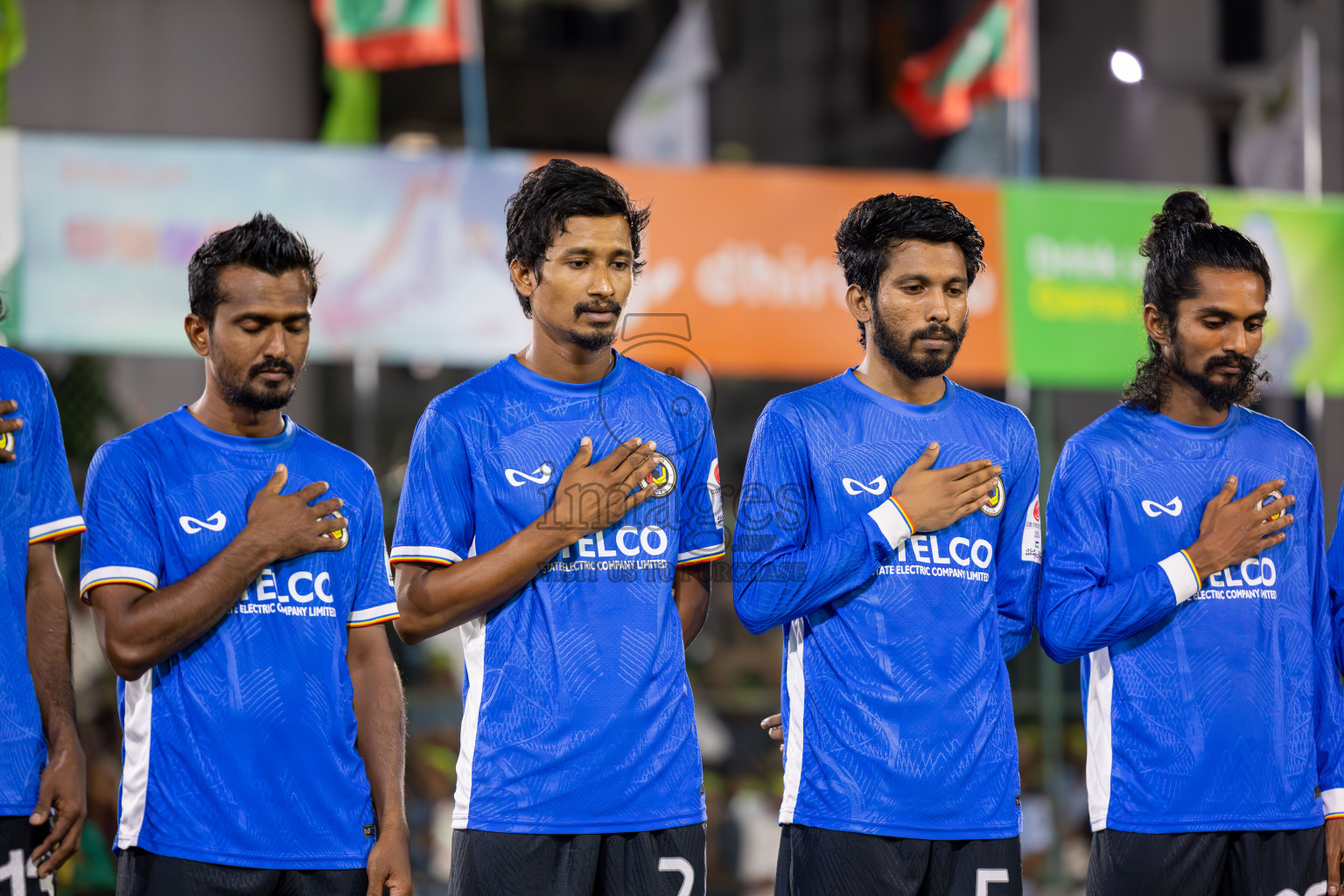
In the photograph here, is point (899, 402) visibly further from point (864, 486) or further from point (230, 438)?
point (230, 438)

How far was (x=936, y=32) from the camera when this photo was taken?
26.8ft

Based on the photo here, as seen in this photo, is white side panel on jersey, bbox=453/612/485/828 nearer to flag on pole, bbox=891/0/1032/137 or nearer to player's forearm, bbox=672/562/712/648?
player's forearm, bbox=672/562/712/648

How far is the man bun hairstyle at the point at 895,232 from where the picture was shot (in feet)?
11.5

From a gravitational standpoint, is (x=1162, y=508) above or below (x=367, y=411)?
below

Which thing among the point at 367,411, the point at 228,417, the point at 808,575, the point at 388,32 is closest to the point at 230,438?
the point at 228,417

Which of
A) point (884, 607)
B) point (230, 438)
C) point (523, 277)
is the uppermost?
point (523, 277)

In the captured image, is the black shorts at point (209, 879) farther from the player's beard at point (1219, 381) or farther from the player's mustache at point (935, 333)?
the player's beard at point (1219, 381)

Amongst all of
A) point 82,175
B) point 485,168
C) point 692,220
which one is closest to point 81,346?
point 82,175

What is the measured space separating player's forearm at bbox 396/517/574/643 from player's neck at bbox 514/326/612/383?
41 centimetres

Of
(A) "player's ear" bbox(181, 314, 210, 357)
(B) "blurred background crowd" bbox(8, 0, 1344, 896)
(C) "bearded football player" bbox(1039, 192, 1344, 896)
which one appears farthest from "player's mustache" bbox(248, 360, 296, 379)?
(B) "blurred background crowd" bbox(8, 0, 1344, 896)

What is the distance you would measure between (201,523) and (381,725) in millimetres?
599

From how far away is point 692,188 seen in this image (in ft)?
23.2

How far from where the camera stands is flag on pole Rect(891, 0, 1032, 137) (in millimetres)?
8047

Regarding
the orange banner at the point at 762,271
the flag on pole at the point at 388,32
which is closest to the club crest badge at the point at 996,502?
the orange banner at the point at 762,271
